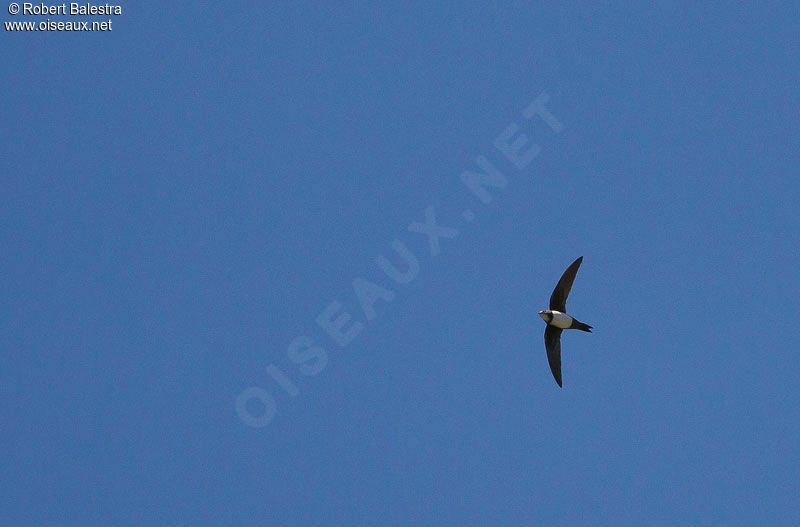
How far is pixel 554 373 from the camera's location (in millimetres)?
26625

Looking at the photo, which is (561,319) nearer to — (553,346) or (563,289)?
(563,289)

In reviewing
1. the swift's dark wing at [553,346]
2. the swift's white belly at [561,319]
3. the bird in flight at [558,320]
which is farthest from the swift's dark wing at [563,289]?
the swift's dark wing at [553,346]

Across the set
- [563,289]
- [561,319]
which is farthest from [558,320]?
[563,289]

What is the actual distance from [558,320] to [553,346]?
0.87 m

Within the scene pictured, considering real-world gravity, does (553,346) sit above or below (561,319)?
below

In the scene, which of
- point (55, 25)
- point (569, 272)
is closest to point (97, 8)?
point (55, 25)

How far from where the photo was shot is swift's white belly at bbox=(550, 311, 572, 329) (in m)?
26.0

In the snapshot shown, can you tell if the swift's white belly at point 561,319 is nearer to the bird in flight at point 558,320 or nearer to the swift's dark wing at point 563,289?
the bird in flight at point 558,320

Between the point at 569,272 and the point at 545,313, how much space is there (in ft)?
3.55

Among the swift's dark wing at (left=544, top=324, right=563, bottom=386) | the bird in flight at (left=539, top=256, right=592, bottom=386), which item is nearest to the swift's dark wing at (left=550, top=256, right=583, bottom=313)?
the bird in flight at (left=539, top=256, right=592, bottom=386)

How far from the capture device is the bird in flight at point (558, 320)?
26016 millimetres

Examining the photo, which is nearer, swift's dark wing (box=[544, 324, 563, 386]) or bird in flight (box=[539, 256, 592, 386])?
bird in flight (box=[539, 256, 592, 386])

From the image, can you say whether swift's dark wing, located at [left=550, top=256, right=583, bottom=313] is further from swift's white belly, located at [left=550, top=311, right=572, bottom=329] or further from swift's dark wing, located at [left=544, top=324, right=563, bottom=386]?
swift's dark wing, located at [left=544, top=324, right=563, bottom=386]

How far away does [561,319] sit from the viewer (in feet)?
85.4
